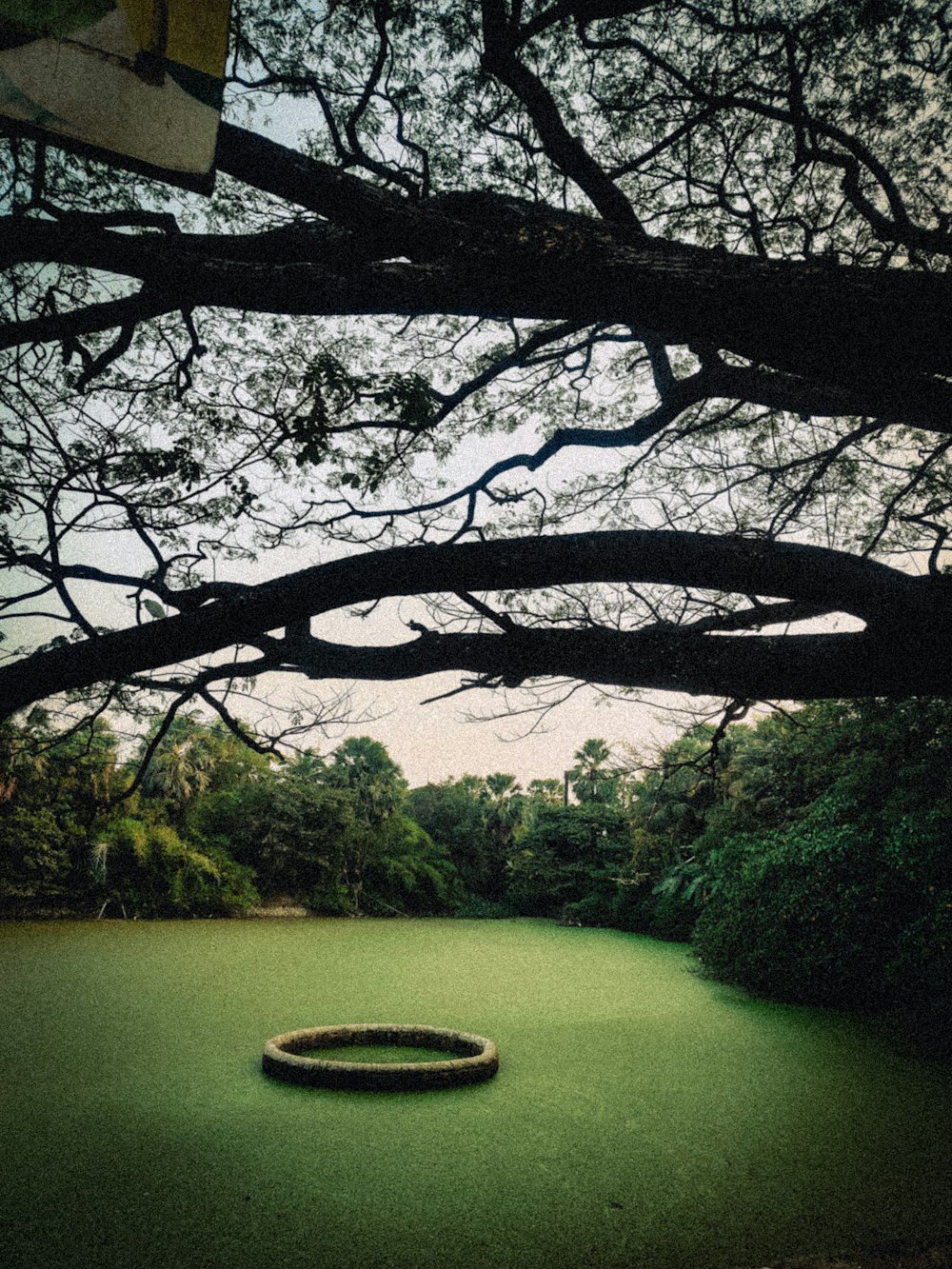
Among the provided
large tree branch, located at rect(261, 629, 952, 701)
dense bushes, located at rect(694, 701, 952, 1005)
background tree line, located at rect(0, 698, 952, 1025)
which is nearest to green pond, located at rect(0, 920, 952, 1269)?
dense bushes, located at rect(694, 701, 952, 1005)

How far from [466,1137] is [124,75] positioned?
3.98 meters

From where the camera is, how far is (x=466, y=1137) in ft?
11.1

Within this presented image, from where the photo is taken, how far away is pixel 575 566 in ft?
7.18

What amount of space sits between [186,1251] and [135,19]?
3251 mm

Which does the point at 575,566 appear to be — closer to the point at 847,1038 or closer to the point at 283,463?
the point at 283,463

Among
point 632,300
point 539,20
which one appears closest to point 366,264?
point 632,300

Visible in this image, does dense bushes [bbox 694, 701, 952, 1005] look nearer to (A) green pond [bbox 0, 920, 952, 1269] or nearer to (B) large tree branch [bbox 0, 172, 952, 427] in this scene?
(A) green pond [bbox 0, 920, 952, 1269]

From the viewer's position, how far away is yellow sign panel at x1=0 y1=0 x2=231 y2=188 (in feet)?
2.86

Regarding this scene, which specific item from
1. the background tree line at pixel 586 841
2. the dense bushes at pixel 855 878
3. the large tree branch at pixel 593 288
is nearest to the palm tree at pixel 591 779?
the background tree line at pixel 586 841

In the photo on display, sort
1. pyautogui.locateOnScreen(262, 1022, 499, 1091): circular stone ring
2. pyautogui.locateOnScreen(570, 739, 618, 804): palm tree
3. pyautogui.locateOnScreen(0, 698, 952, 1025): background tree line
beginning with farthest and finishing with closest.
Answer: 1. pyautogui.locateOnScreen(570, 739, 618, 804): palm tree
2. pyautogui.locateOnScreen(0, 698, 952, 1025): background tree line
3. pyautogui.locateOnScreen(262, 1022, 499, 1091): circular stone ring

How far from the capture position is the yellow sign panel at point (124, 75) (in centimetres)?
87

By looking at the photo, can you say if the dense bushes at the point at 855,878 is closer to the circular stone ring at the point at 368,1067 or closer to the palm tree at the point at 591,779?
the circular stone ring at the point at 368,1067

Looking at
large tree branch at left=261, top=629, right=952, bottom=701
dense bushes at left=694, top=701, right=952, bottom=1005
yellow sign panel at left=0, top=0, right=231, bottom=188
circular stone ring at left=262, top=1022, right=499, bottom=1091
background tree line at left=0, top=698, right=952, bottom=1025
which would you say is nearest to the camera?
yellow sign panel at left=0, top=0, right=231, bottom=188

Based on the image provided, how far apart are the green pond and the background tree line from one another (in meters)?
0.87
